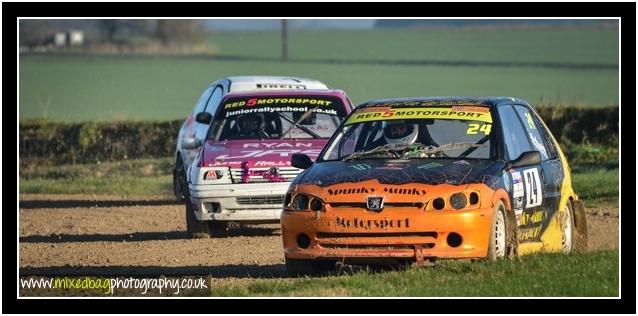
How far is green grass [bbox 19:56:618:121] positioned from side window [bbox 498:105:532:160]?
66.5 ft

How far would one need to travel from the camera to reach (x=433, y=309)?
10.1 meters

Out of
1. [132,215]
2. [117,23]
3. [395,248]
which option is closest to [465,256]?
[395,248]

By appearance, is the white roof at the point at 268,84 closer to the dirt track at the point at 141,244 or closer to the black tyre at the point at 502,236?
the dirt track at the point at 141,244

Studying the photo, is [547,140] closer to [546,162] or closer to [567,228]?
[546,162]

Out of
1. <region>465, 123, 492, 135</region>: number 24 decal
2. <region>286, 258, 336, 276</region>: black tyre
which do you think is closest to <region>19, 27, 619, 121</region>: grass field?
<region>465, 123, 492, 135</region>: number 24 decal

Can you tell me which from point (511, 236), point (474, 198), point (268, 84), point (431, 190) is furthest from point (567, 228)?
point (268, 84)

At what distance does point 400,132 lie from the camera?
12.9 metres

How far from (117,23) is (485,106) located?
4683 cm

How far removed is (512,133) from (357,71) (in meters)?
36.7

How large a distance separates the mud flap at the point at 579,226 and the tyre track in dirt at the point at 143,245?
203 cm

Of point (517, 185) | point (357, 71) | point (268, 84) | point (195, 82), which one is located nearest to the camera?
point (517, 185)

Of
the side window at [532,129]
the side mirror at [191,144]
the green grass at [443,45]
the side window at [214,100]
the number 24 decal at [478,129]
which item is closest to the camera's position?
the number 24 decal at [478,129]

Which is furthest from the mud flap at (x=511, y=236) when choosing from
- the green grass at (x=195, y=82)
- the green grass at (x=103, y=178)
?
the green grass at (x=195, y=82)

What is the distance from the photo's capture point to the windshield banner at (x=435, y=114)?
12.6m
